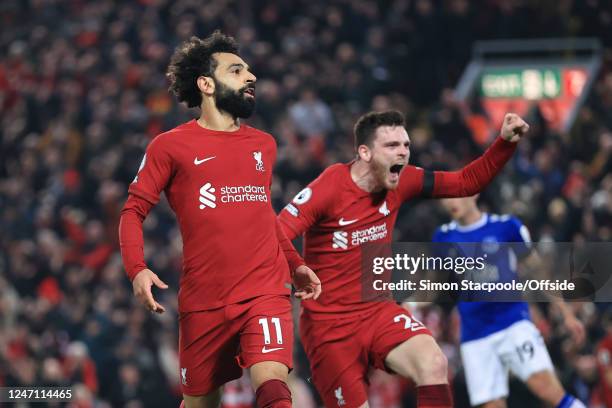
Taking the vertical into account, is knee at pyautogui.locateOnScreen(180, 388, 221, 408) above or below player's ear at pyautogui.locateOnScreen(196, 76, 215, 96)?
below

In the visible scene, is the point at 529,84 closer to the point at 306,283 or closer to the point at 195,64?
the point at 195,64

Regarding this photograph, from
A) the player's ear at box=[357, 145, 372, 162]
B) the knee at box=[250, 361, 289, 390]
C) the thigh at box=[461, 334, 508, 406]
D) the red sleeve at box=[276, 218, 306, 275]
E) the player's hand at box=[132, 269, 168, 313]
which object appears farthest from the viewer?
the thigh at box=[461, 334, 508, 406]

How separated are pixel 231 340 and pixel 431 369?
46.5 inches

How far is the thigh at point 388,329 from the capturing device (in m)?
7.39

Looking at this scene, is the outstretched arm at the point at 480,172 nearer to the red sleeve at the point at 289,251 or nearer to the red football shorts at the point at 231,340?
the red sleeve at the point at 289,251

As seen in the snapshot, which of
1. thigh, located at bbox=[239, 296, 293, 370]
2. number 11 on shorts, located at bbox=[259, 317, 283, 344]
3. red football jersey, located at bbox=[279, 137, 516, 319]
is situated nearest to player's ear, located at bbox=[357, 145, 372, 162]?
red football jersey, located at bbox=[279, 137, 516, 319]

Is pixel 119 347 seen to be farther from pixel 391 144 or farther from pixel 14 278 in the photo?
pixel 391 144

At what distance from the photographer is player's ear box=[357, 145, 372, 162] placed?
25.5 ft

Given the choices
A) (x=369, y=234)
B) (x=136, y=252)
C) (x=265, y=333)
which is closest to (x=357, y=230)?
(x=369, y=234)

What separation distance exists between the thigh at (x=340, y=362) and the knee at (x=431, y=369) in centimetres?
52

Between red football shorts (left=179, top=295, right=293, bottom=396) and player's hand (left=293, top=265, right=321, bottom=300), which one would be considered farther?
player's hand (left=293, top=265, right=321, bottom=300)

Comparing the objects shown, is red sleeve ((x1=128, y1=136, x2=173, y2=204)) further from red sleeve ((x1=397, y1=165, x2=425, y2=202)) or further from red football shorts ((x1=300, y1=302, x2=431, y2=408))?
red sleeve ((x1=397, y1=165, x2=425, y2=202))

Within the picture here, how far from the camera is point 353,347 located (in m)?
7.61

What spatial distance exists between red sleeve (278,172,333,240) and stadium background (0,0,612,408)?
4398 mm
